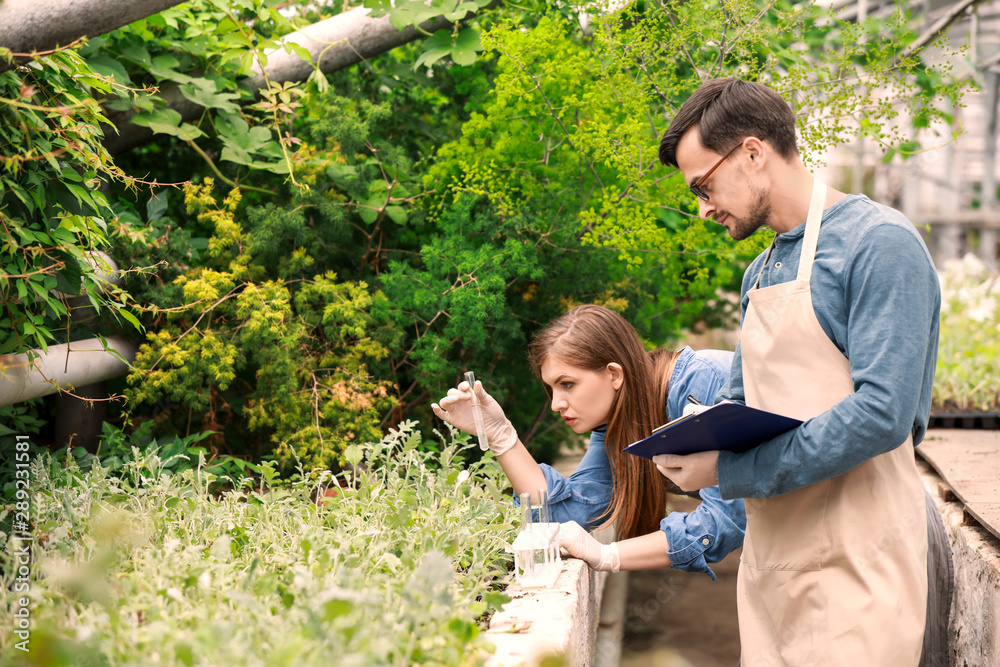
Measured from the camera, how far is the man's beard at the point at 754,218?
1.46m

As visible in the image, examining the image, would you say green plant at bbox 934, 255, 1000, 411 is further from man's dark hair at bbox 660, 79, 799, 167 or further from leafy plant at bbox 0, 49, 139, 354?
leafy plant at bbox 0, 49, 139, 354

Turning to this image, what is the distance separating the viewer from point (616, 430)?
2.14 m

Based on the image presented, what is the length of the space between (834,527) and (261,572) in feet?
3.64

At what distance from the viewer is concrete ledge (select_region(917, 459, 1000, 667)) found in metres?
1.87

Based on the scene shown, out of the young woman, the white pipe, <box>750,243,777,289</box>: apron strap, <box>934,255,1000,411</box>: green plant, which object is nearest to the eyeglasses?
<box>750,243,777,289</box>: apron strap

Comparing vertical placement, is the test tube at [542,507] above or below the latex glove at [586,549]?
above

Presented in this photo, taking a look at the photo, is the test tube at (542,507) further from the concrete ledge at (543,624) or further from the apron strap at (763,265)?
the apron strap at (763,265)

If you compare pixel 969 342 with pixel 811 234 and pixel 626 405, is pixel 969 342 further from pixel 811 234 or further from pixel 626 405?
pixel 811 234

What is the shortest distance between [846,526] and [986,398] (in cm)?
345

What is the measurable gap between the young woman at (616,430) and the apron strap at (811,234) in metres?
0.69

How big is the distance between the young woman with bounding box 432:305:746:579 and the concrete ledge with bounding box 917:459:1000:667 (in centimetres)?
62

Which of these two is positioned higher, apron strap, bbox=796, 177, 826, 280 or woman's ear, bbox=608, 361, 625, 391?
apron strap, bbox=796, 177, 826, 280

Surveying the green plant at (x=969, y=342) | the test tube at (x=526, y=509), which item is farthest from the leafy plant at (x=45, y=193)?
the green plant at (x=969, y=342)

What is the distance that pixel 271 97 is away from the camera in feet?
8.31
